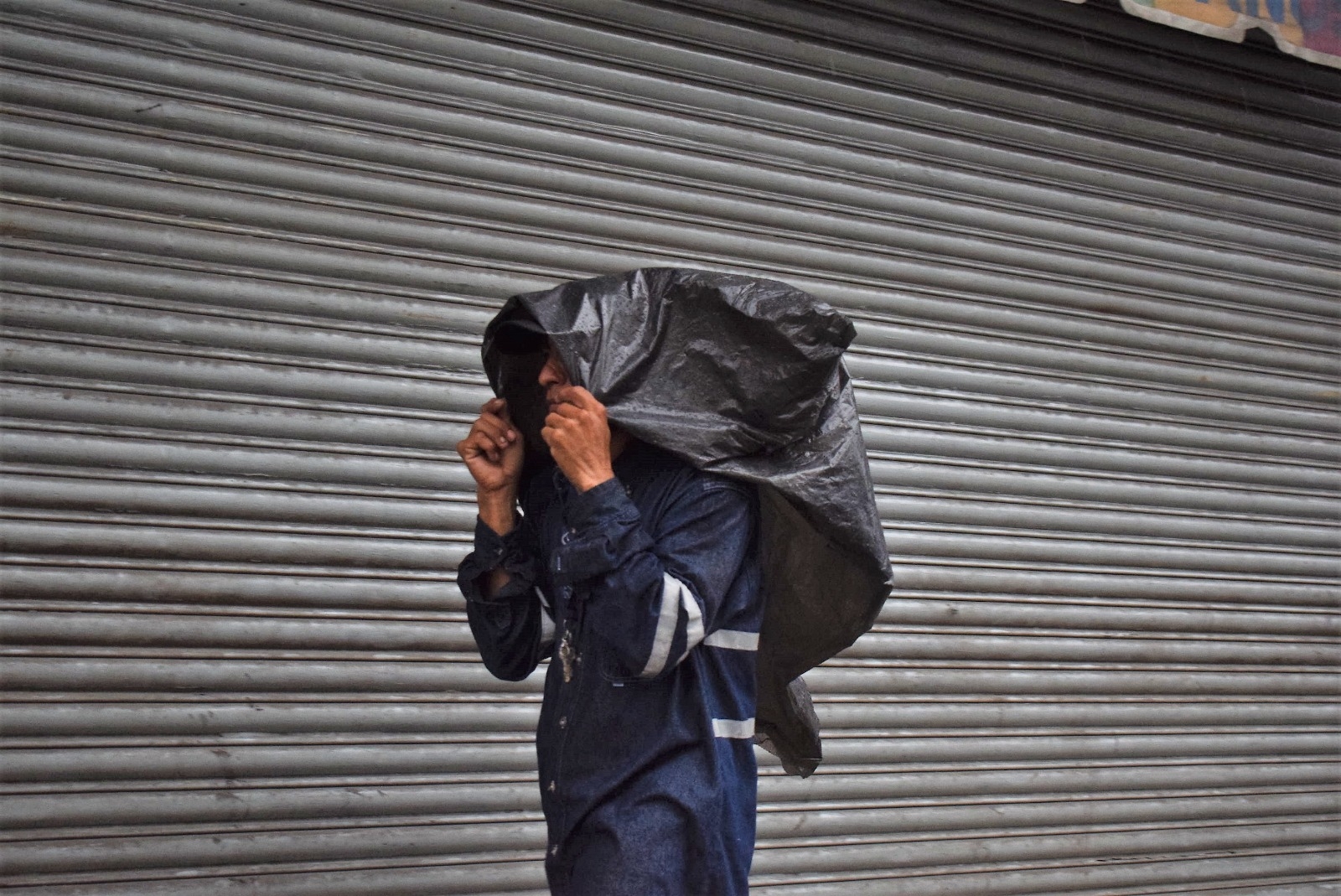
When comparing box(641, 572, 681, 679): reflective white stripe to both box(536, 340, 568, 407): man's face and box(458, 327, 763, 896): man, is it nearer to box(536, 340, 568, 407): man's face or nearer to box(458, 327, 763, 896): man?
box(458, 327, 763, 896): man

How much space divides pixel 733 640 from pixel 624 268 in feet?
6.86

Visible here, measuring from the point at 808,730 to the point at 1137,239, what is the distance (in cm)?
328

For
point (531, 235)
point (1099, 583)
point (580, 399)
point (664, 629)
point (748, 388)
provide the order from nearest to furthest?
point (664, 629) → point (580, 399) → point (748, 388) → point (531, 235) → point (1099, 583)

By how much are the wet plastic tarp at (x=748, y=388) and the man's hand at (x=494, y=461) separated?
184 millimetres

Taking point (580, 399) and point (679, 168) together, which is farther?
point (679, 168)

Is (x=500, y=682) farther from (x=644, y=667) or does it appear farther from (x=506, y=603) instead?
(x=644, y=667)

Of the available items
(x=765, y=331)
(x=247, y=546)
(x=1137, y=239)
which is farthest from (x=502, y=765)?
(x=1137, y=239)

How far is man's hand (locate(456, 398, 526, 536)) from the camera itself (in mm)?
2709

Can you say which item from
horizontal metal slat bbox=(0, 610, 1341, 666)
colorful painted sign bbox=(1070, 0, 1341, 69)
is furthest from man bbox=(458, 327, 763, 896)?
colorful painted sign bbox=(1070, 0, 1341, 69)

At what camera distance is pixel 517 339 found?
275 centimetres

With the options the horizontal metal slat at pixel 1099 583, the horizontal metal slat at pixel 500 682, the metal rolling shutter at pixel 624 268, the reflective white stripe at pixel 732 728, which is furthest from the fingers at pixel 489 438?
the horizontal metal slat at pixel 1099 583

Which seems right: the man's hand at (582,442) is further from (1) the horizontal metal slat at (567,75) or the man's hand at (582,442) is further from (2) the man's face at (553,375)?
(1) the horizontal metal slat at (567,75)

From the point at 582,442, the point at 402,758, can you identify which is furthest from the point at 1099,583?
the point at 582,442

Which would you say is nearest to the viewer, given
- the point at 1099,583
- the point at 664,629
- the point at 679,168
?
the point at 664,629
